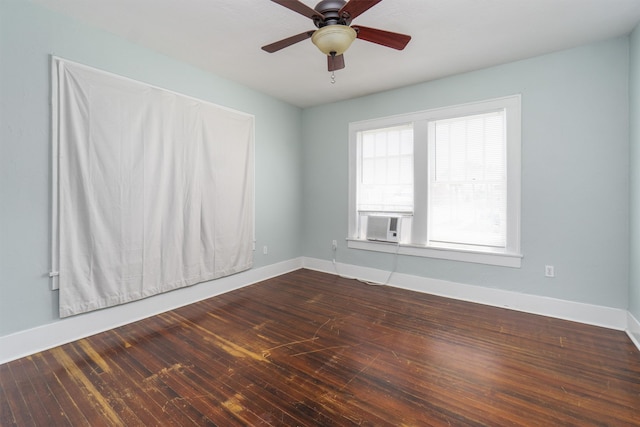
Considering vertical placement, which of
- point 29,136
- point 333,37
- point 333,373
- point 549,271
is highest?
point 333,37

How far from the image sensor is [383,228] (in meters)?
4.10

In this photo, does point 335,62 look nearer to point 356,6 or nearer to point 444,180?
point 356,6

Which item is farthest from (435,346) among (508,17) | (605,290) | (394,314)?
(508,17)

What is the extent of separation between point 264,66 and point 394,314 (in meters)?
3.14

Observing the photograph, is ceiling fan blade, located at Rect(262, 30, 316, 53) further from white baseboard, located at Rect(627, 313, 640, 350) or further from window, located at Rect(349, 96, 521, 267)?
white baseboard, located at Rect(627, 313, 640, 350)

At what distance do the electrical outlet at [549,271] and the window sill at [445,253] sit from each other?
0.77 ft

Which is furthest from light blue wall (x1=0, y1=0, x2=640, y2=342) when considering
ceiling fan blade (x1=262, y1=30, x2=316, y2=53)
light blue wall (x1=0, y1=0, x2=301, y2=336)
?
ceiling fan blade (x1=262, y1=30, x2=316, y2=53)

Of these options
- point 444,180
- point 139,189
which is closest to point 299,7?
point 139,189

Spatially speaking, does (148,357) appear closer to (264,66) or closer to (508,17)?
(264,66)

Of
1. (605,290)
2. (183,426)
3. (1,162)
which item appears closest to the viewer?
(183,426)

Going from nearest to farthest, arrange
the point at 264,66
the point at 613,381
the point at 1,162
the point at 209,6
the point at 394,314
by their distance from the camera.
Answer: the point at 613,381 → the point at 1,162 → the point at 209,6 → the point at 394,314 → the point at 264,66

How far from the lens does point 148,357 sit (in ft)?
7.30

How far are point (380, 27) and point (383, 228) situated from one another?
97.0 inches

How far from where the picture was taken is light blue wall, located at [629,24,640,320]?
2436mm
